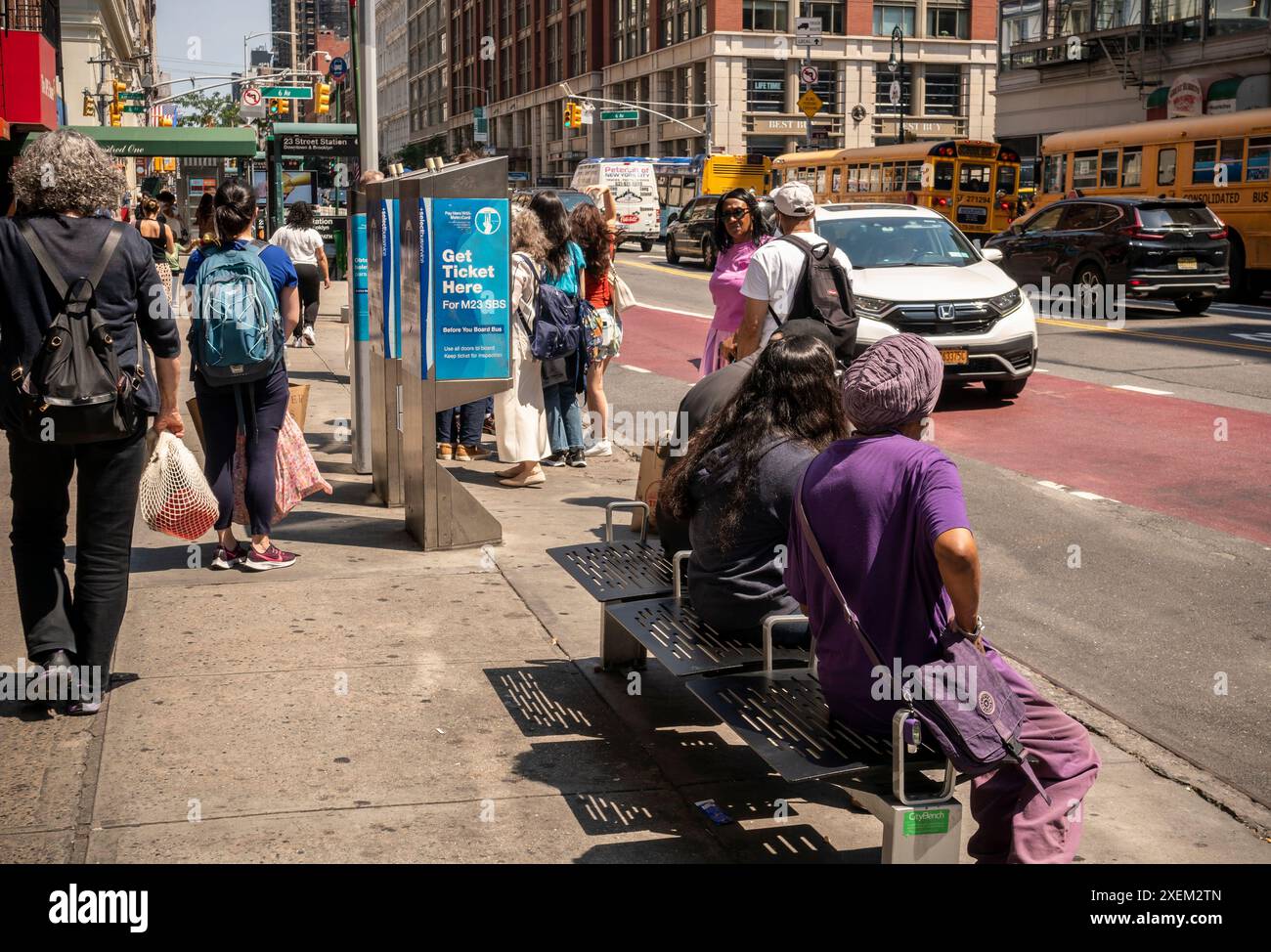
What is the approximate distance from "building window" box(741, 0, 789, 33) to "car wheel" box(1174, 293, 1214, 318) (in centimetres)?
5234

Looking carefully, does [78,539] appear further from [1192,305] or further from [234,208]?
[1192,305]

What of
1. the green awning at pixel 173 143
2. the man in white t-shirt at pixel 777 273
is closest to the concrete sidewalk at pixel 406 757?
the man in white t-shirt at pixel 777 273

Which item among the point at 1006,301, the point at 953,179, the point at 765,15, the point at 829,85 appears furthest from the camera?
the point at 829,85

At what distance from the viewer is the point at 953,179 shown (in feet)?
120

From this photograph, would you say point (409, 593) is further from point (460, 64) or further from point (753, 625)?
point (460, 64)

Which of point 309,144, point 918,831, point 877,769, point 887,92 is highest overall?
point 887,92

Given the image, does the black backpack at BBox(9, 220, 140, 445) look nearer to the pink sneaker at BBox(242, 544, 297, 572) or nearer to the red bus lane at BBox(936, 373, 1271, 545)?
the pink sneaker at BBox(242, 544, 297, 572)

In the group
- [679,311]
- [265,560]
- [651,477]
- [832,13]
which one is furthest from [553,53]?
[651,477]

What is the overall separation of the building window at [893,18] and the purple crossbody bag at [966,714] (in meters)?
73.3

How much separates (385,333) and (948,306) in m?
6.21

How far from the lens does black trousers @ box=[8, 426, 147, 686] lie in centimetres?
498

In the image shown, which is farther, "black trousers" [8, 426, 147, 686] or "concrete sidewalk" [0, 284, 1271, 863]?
"black trousers" [8, 426, 147, 686]

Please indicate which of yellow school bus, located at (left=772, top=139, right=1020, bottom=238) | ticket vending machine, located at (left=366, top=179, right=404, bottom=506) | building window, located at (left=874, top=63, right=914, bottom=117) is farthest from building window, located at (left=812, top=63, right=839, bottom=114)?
ticket vending machine, located at (left=366, top=179, right=404, bottom=506)
